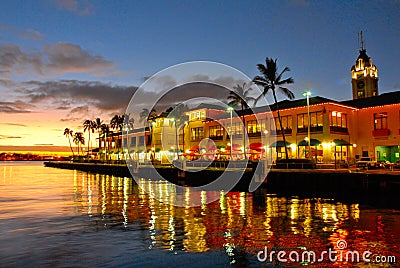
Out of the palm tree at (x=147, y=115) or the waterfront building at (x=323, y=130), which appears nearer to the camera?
the waterfront building at (x=323, y=130)

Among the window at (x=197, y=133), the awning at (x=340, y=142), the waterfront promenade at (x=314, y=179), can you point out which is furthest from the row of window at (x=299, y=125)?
the waterfront promenade at (x=314, y=179)

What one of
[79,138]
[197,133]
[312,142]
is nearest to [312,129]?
[312,142]

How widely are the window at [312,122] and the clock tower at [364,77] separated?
89.6 m

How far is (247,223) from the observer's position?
22672mm

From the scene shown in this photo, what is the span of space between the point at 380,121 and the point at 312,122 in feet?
29.0

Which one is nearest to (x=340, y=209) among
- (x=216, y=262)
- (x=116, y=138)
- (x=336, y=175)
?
(x=336, y=175)

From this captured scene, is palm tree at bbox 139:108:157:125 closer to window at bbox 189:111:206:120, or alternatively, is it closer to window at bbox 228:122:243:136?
window at bbox 189:111:206:120

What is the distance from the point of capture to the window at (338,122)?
53644mm

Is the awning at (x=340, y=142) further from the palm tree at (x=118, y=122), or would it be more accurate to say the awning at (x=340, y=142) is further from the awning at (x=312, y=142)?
the palm tree at (x=118, y=122)

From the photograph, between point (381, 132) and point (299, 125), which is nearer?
point (381, 132)

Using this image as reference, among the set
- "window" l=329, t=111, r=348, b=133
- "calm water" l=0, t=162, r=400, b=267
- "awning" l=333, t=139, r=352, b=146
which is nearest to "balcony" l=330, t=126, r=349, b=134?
"window" l=329, t=111, r=348, b=133

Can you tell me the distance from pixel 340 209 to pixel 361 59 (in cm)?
13030

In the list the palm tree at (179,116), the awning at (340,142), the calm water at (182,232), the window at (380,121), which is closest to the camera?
the calm water at (182,232)

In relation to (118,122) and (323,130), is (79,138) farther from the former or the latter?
(323,130)
